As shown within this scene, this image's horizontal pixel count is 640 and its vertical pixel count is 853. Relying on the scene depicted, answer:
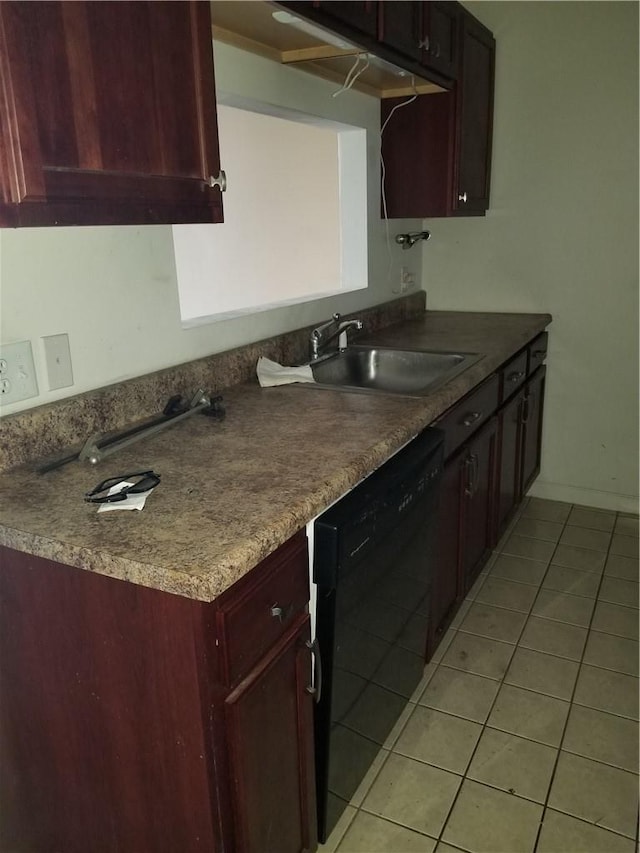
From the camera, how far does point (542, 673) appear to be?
6.86 feet

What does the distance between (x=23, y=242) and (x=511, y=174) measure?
236cm

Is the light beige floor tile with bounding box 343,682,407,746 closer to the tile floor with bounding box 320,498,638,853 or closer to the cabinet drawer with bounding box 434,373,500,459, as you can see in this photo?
the tile floor with bounding box 320,498,638,853

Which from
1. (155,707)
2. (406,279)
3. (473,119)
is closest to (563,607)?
(406,279)

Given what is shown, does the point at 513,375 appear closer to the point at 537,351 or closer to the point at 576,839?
the point at 537,351

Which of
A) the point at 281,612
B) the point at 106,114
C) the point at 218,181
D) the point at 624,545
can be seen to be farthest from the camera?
the point at 624,545

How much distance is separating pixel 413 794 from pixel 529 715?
1.51 ft

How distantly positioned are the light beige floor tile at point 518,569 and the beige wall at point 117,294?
134 centimetres

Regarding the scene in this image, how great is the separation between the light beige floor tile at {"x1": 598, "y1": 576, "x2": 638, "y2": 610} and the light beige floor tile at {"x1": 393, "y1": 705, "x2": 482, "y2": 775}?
888 millimetres

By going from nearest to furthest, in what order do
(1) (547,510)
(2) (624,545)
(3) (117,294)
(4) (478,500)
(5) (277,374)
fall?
(3) (117,294), (5) (277,374), (4) (478,500), (2) (624,545), (1) (547,510)

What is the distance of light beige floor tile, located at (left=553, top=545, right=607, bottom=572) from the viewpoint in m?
2.70

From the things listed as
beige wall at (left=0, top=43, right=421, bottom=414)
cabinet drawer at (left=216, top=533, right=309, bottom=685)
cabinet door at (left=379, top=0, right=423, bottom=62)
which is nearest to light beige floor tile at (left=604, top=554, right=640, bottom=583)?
beige wall at (left=0, top=43, right=421, bottom=414)

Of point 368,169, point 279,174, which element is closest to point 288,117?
A: point 368,169

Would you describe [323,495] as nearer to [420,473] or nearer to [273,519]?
[273,519]

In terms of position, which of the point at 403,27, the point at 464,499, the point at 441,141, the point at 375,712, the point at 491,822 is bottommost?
the point at 491,822
